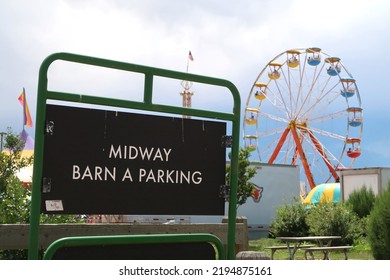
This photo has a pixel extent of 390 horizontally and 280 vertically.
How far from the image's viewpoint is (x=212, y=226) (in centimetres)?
417

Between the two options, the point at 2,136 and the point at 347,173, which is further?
the point at 347,173

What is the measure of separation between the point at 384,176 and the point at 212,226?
637 inches

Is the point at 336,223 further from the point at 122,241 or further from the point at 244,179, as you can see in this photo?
the point at 122,241

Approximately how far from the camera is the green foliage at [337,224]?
623 inches

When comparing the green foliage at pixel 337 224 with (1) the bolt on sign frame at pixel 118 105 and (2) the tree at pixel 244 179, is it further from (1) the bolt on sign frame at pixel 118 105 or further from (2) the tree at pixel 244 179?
(1) the bolt on sign frame at pixel 118 105

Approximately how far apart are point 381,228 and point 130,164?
349 inches

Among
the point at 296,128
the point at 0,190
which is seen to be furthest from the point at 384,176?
the point at 296,128

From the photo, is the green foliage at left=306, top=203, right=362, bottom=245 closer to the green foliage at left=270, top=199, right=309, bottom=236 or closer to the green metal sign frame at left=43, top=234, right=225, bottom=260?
the green foliage at left=270, top=199, right=309, bottom=236

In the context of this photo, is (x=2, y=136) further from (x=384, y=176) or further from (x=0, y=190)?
(x=384, y=176)

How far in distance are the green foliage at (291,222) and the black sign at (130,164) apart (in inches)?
623

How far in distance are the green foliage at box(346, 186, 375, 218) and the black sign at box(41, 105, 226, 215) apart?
1647 centimetres

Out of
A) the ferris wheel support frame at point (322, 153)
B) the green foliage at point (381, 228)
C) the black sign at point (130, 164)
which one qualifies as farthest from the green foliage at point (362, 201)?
the ferris wheel support frame at point (322, 153)

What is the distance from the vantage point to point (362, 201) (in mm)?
18688
